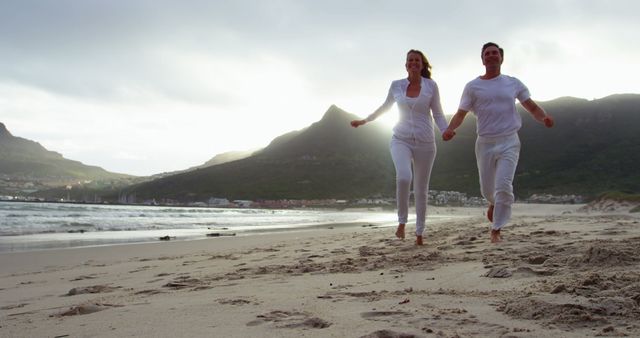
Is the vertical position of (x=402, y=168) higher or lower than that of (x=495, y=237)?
higher

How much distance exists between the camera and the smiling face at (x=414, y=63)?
638 centimetres

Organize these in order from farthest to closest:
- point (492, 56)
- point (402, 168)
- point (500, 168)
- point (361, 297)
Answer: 1. point (402, 168)
2. point (492, 56)
3. point (500, 168)
4. point (361, 297)

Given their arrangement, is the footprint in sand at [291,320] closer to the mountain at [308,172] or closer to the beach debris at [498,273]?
the beach debris at [498,273]

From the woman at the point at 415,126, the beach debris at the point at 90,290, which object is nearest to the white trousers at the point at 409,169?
the woman at the point at 415,126

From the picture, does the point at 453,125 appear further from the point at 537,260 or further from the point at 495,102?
the point at 537,260

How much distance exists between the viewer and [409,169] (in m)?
6.32

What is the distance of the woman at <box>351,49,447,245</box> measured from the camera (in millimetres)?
6309

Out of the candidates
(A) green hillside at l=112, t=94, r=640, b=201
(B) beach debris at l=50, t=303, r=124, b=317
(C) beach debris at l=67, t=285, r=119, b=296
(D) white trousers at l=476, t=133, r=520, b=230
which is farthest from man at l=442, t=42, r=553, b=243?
(A) green hillside at l=112, t=94, r=640, b=201

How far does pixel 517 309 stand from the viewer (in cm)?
224

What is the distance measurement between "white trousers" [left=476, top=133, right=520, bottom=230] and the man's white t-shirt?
0.12m

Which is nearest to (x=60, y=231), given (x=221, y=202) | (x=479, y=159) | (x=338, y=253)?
(x=338, y=253)

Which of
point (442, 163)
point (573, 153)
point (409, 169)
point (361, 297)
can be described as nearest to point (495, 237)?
point (409, 169)

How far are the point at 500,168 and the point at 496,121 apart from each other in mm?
596

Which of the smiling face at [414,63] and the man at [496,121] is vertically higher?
the smiling face at [414,63]
